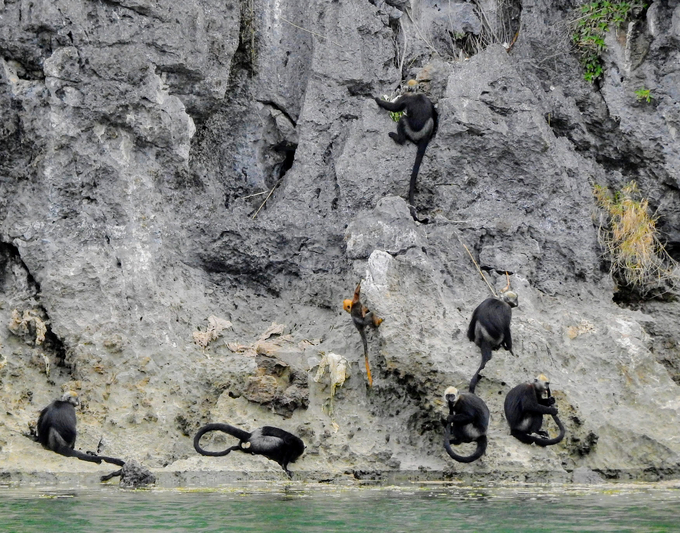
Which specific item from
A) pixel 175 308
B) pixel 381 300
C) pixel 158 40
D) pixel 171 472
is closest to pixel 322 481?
pixel 171 472

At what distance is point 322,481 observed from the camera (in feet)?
33.6

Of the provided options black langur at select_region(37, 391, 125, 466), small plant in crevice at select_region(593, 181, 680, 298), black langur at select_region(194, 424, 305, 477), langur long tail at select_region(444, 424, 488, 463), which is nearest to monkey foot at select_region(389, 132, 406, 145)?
small plant in crevice at select_region(593, 181, 680, 298)

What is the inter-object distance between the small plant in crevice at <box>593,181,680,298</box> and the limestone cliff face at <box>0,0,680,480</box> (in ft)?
0.82

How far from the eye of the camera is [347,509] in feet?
26.3

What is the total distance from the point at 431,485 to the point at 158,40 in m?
6.20

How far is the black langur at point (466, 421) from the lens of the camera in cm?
1033

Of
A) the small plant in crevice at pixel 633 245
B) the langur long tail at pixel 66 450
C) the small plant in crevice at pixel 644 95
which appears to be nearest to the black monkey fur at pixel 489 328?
the small plant in crevice at pixel 633 245

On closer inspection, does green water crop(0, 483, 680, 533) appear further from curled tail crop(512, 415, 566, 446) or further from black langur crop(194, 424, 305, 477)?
curled tail crop(512, 415, 566, 446)

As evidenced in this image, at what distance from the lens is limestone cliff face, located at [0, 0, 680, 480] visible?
1109 cm

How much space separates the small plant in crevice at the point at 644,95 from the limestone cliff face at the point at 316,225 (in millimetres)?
141

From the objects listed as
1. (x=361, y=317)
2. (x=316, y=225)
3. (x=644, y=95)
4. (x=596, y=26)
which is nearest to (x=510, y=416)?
(x=361, y=317)

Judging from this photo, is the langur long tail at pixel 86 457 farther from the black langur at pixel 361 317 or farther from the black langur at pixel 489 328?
the black langur at pixel 489 328

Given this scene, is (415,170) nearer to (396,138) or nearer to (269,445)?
(396,138)

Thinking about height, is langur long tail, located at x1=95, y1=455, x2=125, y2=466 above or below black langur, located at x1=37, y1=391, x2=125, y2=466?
below
